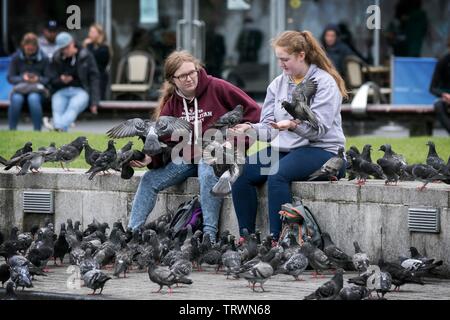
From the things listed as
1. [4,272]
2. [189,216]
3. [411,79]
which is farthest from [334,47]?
[4,272]

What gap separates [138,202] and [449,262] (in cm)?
292

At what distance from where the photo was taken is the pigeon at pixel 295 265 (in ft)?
35.8

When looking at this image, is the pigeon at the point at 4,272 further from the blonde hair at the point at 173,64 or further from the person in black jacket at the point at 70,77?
the person in black jacket at the point at 70,77

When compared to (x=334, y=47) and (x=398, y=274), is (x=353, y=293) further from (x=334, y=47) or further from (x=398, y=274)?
(x=334, y=47)

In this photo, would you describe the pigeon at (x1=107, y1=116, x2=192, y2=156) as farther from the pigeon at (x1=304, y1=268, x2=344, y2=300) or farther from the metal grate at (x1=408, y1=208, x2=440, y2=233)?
the pigeon at (x1=304, y1=268, x2=344, y2=300)

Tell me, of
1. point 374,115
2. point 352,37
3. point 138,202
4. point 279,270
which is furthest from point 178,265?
point 352,37

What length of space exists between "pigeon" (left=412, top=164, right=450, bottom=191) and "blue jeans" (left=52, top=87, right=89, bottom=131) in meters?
8.86

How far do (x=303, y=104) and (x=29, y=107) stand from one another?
9686 mm

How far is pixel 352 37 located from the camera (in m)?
23.3

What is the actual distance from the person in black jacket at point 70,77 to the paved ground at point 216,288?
28.5ft

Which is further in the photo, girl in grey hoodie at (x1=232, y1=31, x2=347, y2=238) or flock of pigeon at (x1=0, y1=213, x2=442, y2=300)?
girl in grey hoodie at (x1=232, y1=31, x2=347, y2=238)

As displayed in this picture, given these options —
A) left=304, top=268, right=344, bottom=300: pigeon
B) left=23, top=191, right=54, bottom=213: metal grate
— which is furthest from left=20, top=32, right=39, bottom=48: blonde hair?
left=304, top=268, right=344, bottom=300: pigeon

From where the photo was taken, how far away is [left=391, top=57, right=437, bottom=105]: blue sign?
73.6 ft
